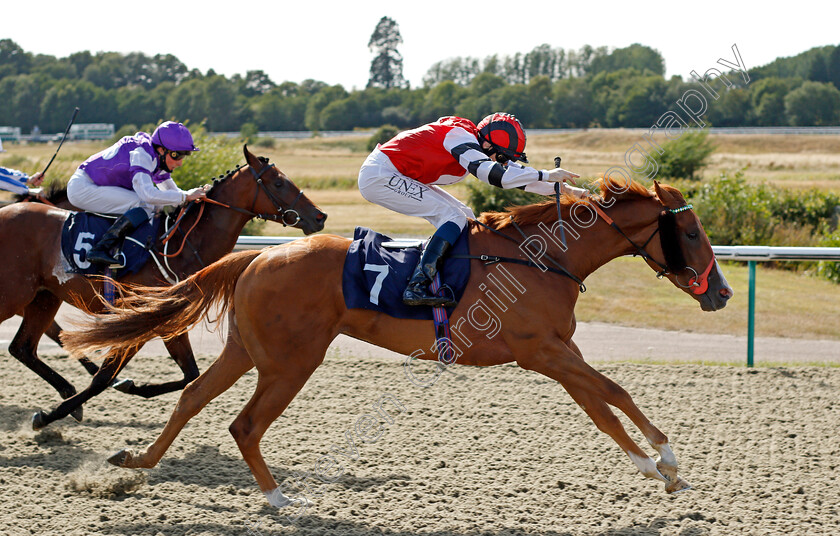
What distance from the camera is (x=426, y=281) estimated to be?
12.4 feet

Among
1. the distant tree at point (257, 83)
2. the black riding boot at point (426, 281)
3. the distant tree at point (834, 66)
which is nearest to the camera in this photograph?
the black riding boot at point (426, 281)

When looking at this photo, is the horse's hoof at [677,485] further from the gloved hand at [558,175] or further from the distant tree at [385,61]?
the distant tree at [385,61]

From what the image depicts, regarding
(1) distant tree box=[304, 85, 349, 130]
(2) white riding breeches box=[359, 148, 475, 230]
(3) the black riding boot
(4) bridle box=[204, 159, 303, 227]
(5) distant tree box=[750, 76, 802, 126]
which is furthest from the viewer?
(1) distant tree box=[304, 85, 349, 130]

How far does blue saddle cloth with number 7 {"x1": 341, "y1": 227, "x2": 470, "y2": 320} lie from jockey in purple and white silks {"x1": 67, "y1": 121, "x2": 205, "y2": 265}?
1.71m

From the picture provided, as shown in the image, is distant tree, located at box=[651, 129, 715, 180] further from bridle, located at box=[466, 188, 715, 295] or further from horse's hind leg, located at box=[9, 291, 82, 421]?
horse's hind leg, located at box=[9, 291, 82, 421]

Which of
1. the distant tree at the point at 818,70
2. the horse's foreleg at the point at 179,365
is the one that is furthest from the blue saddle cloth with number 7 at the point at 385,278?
the distant tree at the point at 818,70

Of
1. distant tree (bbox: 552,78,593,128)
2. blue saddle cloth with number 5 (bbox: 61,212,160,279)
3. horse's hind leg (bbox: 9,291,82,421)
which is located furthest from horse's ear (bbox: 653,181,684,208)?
distant tree (bbox: 552,78,593,128)

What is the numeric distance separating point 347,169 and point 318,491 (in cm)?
2584

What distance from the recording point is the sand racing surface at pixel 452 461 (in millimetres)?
3627

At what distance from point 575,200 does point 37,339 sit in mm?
3654

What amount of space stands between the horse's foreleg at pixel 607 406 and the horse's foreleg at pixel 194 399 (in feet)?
4.73

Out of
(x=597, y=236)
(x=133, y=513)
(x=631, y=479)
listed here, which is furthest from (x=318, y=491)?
(x=597, y=236)

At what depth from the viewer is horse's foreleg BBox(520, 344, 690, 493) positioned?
3.63 meters

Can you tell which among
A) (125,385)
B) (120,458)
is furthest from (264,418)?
(125,385)
